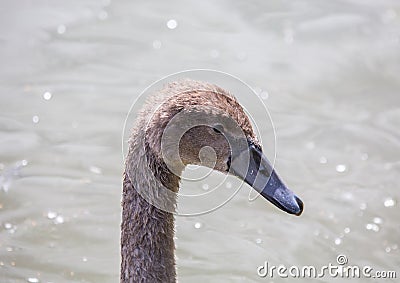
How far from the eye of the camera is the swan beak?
375cm

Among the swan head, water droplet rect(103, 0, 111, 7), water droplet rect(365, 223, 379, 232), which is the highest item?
water droplet rect(103, 0, 111, 7)

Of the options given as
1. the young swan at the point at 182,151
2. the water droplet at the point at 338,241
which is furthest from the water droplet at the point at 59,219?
the water droplet at the point at 338,241

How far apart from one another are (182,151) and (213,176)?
2.49m

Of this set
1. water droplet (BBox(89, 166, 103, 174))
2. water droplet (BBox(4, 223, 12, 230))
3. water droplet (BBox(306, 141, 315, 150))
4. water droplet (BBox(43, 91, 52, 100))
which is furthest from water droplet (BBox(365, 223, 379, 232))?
water droplet (BBox(43, 91, 52, 100))

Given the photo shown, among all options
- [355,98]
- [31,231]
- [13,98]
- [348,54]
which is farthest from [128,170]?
[348,54]

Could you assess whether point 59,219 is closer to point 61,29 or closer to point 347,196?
point 347,196

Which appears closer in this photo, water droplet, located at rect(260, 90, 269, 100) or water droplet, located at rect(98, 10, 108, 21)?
water droplet, located at rect(260, 90, 269, 100)

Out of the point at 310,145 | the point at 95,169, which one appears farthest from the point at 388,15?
the point at 95,169

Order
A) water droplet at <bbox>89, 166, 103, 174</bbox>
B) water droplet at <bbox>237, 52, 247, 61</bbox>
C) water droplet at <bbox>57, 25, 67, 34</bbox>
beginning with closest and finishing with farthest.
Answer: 1. water droplet at <bbox>89, 166, 103, 174</bbox>
2. water droplet at <bbox>237, 52, 247, 61</bbox>
3. water droplet at <bbox>57, 25, 67, 34</bbox>

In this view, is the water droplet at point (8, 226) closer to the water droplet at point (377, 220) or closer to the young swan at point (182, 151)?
the young swan at point (182, 151)

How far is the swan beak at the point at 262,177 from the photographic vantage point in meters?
3.75

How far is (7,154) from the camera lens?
6.29 meters

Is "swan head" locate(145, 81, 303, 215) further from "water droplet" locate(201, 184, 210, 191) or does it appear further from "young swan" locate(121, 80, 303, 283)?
"water droplet" locate(201, 184, 210, 191)

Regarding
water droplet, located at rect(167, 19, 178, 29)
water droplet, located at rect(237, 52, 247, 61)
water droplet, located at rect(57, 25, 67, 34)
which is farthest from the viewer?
water droplet, located at rect(167, 19, 178, 29)
